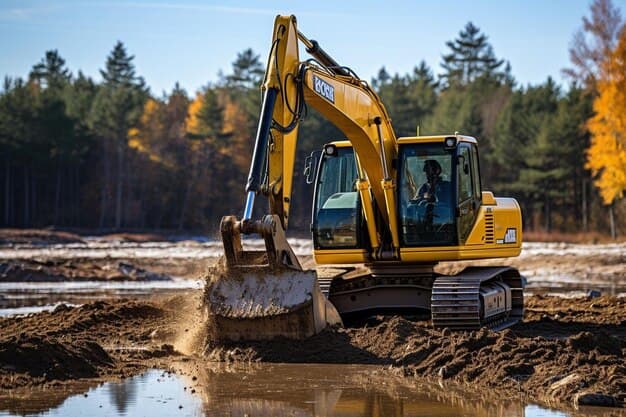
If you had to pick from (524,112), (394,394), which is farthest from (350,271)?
(524,112)

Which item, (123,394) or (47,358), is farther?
(47,358)

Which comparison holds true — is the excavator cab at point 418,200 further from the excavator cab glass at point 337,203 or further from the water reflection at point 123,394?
the water reflection at point 123,394

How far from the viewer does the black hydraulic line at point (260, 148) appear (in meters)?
11.8

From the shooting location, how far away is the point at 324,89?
13609mm

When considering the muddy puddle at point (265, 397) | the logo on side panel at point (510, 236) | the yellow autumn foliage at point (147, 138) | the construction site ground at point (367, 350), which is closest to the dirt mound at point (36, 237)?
the yellow autumn foliage at point (147, 138)

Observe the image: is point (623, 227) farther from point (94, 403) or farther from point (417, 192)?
point (94, 403)

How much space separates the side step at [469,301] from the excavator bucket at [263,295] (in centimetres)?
214

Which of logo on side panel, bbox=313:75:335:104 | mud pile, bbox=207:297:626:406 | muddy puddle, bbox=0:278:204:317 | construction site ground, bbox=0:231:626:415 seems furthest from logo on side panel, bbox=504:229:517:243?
muddy puddle, bbox=0:278:204:317

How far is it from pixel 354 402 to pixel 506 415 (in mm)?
1494

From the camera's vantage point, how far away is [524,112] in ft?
233

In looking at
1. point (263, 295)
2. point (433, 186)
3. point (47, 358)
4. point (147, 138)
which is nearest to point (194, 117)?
point (147, 138)

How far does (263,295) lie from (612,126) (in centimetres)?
4039

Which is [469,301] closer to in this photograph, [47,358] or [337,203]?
[337,203]

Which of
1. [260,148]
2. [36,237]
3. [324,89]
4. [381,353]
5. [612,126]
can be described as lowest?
[381,353]
